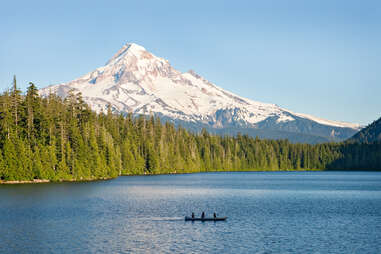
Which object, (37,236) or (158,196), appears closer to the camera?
(37,236)

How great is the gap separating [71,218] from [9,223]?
790cm

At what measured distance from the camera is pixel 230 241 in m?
52.5

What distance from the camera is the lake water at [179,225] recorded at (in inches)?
1949

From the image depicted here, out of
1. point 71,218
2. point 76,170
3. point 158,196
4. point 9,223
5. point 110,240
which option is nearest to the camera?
point 110,240

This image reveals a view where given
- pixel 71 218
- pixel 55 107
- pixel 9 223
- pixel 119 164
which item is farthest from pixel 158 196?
pixel 119 164

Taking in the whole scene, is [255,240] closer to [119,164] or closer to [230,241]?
[230,241]

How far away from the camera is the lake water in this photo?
4950 centimetres

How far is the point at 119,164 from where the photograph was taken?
188 m

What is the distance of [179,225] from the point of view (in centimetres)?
6319

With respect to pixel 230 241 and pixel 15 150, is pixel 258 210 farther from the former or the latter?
pixel 15 150

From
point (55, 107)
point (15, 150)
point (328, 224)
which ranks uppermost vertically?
point (55, 107)

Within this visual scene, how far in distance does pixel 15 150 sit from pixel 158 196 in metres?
43.8

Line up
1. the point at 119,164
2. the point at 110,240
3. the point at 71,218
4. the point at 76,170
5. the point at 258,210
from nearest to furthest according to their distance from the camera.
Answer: the point at 110,240 → the point at 71,218 → the point at 258,210 → the point at 76,170 → the point at 119,164

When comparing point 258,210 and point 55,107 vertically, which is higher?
point 55,107
